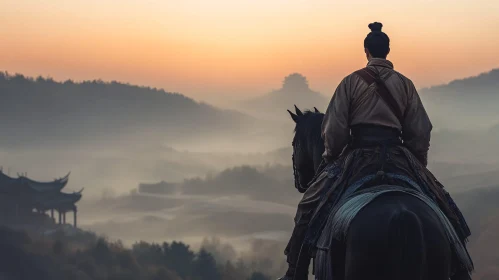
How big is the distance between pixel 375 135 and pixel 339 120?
0.32m

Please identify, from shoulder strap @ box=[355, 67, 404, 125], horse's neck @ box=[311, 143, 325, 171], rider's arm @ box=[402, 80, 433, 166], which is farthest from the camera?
horse's neck @ box=[311, 143, 325, 171]

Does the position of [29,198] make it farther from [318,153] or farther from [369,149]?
[369,149]

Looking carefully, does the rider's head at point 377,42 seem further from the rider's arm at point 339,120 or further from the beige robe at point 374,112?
the rider's arm at point 339,120

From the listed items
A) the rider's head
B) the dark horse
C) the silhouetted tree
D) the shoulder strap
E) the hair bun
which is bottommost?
the silhouetted tree

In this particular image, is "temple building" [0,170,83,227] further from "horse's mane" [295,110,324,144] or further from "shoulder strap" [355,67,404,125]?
"shoulder strap" [355,67,404,125]

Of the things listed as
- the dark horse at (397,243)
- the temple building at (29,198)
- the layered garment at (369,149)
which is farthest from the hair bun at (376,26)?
the temple building at (29,198)

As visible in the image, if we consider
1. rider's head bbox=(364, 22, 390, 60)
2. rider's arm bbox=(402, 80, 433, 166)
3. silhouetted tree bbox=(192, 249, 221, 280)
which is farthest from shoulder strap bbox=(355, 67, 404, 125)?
silhouetted tree bbox=(192, 249, 221, 280)

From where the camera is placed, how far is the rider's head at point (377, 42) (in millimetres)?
8195

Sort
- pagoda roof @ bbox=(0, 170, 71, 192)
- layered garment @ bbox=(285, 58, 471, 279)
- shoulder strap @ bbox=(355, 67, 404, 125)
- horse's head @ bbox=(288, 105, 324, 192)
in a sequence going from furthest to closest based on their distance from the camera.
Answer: pagoda roof @ bbox=(0, 170, 71, 192) < horse's head @ bbox=(288, 105, 324, 192) < shoulder strap @ bbox=(355, 67, 404, 125) < layered garment @ bbox=(285, 58, 471, 279)

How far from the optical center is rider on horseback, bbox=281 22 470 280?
305 inches

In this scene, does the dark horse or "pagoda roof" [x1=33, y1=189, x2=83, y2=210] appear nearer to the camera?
the dark horse

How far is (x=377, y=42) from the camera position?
8.20 metres

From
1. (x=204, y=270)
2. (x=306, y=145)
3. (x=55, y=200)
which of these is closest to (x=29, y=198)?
(x=55, y=200)

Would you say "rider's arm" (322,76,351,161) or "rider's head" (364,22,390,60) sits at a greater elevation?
"rider's head" (364,22,390,60)
